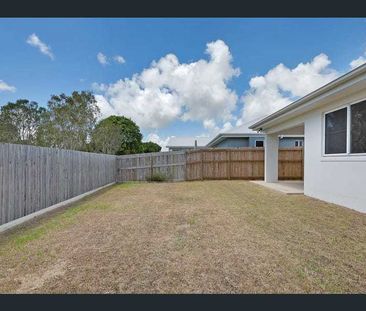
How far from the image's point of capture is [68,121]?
17.1 metres

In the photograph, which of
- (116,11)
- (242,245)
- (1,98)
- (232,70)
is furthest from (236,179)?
(1,98)

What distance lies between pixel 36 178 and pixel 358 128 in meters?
8.40

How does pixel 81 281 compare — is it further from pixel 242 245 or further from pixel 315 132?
pixel 315 132

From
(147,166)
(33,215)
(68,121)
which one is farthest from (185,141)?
(33,215)

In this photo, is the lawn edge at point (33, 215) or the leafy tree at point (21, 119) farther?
the leafy tree at point (21, 119)

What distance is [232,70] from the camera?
14070 millimetres

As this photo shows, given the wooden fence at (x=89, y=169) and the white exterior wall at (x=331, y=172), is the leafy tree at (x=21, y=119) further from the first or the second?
the white exterior wall at (x=331, y=172)

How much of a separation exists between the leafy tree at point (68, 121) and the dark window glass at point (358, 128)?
56.2 feet

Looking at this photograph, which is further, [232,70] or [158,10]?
[232,70]

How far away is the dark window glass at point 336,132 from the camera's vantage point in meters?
6.26

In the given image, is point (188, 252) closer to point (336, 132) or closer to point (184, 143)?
point (336, 132)

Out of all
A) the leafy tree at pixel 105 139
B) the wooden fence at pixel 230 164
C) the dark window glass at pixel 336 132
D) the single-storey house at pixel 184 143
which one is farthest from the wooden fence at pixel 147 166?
the single-storey house at pixel 184 143

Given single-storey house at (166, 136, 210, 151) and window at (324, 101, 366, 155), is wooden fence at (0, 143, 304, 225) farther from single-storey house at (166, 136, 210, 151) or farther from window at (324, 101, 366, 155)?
single-storey house at (166, 136, 210, 151)

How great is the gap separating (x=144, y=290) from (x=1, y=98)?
1924 centimetres
